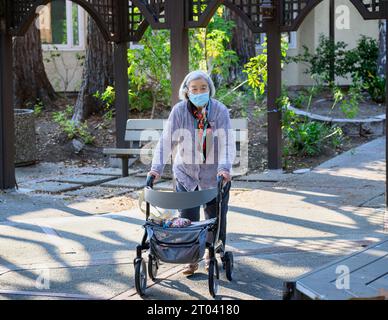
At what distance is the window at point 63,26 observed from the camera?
21.6 metres

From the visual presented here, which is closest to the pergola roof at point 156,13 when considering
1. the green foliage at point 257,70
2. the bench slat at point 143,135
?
the green foliage at point 257,70

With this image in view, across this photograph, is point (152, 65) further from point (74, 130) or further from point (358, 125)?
point (358, 125)

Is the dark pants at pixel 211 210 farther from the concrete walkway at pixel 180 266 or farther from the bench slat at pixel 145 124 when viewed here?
the bench slat at pixel 145 124

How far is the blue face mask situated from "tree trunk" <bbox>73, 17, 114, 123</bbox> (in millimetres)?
9734

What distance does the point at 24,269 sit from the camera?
701cm

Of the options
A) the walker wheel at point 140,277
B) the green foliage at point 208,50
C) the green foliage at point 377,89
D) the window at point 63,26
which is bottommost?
the walker wheel at point 140,277

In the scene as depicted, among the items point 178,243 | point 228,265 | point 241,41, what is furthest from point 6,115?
point 241,41

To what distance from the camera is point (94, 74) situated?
53.1 feet

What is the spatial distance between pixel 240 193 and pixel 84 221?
2.36 m

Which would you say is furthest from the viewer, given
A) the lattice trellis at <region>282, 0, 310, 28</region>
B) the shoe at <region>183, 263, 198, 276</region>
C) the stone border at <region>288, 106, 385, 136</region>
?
the stone border at <region>288, 106, 385, 136</region>

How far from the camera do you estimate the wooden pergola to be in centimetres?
975

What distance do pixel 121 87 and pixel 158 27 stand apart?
320cm

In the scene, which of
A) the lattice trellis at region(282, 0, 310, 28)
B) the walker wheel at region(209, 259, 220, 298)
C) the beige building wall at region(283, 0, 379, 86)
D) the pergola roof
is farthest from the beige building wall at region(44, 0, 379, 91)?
the walker wheel at region(209, 259, 220, 298)

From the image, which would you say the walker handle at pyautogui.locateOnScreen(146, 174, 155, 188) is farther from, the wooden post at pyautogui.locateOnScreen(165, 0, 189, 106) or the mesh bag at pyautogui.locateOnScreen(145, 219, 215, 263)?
the wooden post at pyautogui.locateOnScreen(165, 0, 189, 106)
